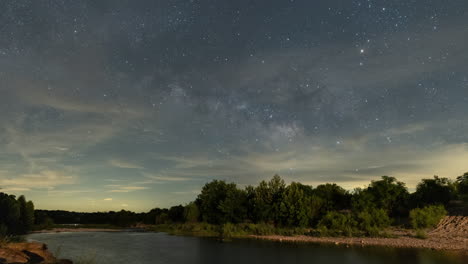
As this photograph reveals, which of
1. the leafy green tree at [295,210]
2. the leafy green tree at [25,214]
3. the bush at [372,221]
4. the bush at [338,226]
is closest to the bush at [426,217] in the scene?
the bush at [372,221]

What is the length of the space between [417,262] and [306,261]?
1178 centimetres

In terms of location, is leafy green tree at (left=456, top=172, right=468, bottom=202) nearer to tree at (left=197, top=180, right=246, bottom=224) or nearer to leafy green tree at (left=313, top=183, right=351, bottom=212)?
leafy green tree at (left=313, top=183, right=351, bottom=212)

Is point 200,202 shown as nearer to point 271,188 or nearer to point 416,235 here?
point 271,188

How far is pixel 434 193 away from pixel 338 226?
3500cm

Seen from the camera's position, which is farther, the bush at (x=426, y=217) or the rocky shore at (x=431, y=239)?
the bush at (x=426, y=217)

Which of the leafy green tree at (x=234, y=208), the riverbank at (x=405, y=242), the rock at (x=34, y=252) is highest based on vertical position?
the leafy green tree at (x=234, y=208)

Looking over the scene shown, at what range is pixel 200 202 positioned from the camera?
352 ft

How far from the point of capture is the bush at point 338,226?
2502 inches

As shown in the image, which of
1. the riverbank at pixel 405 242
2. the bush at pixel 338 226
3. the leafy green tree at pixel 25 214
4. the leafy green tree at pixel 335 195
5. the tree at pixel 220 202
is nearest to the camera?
the riverbank at pixel 405 242

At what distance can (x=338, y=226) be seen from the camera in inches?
2601

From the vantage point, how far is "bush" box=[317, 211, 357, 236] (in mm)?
63544

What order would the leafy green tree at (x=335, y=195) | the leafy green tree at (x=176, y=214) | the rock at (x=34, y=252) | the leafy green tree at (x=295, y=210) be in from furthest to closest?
the leafy green tree at (x=176, y=214) < the leafy green tree at (x=335, y=195) < the leafy green tree at (x=295, y=210) < the rock at (x=34, y=252)

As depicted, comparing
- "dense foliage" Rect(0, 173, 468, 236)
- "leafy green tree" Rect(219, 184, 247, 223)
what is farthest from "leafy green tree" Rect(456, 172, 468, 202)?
"leafy green tree" Rect(219, 184, 247, 223)

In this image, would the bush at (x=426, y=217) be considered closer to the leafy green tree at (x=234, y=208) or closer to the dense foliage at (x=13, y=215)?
the leafy green tree at (x=234, y=208)
